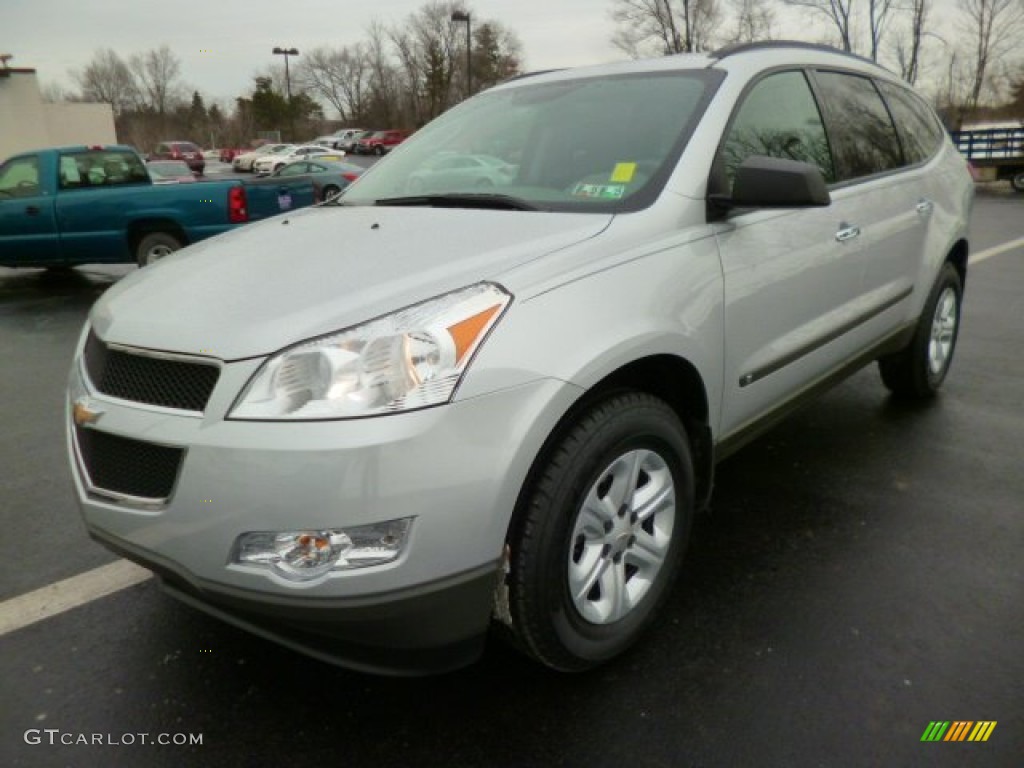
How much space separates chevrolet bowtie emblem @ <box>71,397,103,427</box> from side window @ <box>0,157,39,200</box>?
8552 millimetres

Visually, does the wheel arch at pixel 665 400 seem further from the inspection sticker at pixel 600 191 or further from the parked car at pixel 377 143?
the parked car at pixel 377 143

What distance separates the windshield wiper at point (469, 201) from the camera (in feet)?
8.61

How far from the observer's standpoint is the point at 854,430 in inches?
168

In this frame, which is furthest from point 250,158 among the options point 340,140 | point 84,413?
point 84,413

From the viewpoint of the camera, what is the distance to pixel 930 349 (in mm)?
4492

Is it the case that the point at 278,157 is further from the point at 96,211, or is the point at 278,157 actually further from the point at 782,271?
the point at 782,271

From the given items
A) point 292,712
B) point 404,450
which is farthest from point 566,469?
point 292,712

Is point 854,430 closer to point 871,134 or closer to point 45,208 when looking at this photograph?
point 871,134

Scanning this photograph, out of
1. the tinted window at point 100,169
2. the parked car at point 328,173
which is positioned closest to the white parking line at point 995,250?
the tinted window at point 100,169

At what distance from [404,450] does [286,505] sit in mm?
285

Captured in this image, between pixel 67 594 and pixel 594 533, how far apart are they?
6.32 ft

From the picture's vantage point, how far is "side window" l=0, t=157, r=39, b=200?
9328 millimetres

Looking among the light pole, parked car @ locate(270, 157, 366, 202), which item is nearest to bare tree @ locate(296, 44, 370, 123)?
the light pole

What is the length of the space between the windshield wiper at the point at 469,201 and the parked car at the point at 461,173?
13 centimetres
